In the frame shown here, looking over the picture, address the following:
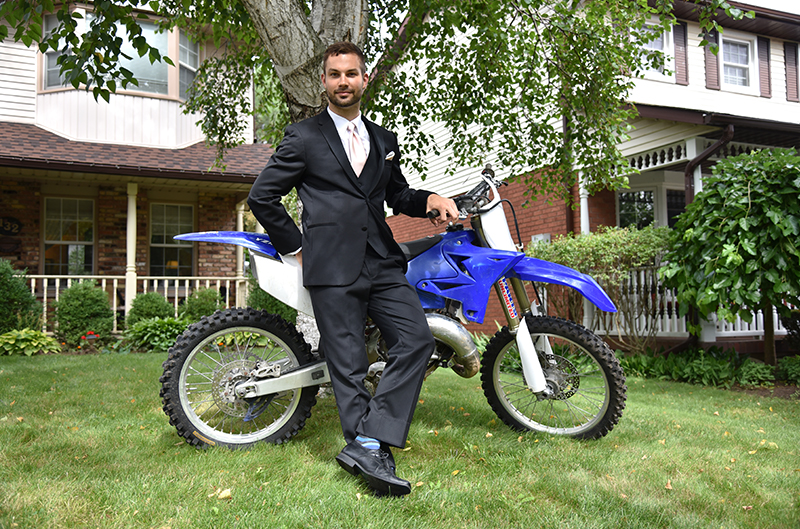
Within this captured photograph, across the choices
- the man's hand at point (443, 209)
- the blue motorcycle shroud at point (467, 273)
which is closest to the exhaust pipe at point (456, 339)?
the blue motorcycle shroud at point (467, 273)

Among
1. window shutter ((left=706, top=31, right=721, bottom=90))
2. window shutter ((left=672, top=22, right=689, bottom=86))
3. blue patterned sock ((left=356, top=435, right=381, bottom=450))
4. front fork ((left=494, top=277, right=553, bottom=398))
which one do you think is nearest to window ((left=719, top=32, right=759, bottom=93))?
window shutter ((left=706, top=31, right=721, bottom=90))

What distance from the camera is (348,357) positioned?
8.83 feet

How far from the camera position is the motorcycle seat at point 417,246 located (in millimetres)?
3156

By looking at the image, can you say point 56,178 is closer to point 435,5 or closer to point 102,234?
point 102,234

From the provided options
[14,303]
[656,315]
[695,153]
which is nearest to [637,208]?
[695,153]

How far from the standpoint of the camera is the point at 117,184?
11.0 m

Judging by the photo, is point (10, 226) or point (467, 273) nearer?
point (467, 273)

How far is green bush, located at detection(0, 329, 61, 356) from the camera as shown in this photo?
26.0 ft

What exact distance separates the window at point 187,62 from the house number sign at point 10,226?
395 centimetres

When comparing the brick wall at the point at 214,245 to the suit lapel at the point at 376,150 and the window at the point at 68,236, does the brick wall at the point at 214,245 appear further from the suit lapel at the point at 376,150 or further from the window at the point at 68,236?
the suit lapel at the point at 376,150

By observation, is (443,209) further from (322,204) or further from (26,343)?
(26,343)

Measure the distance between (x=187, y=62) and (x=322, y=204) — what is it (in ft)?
35.4

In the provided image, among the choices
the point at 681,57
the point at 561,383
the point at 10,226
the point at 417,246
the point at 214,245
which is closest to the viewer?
the point at 417,246

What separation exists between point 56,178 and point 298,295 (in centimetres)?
968
